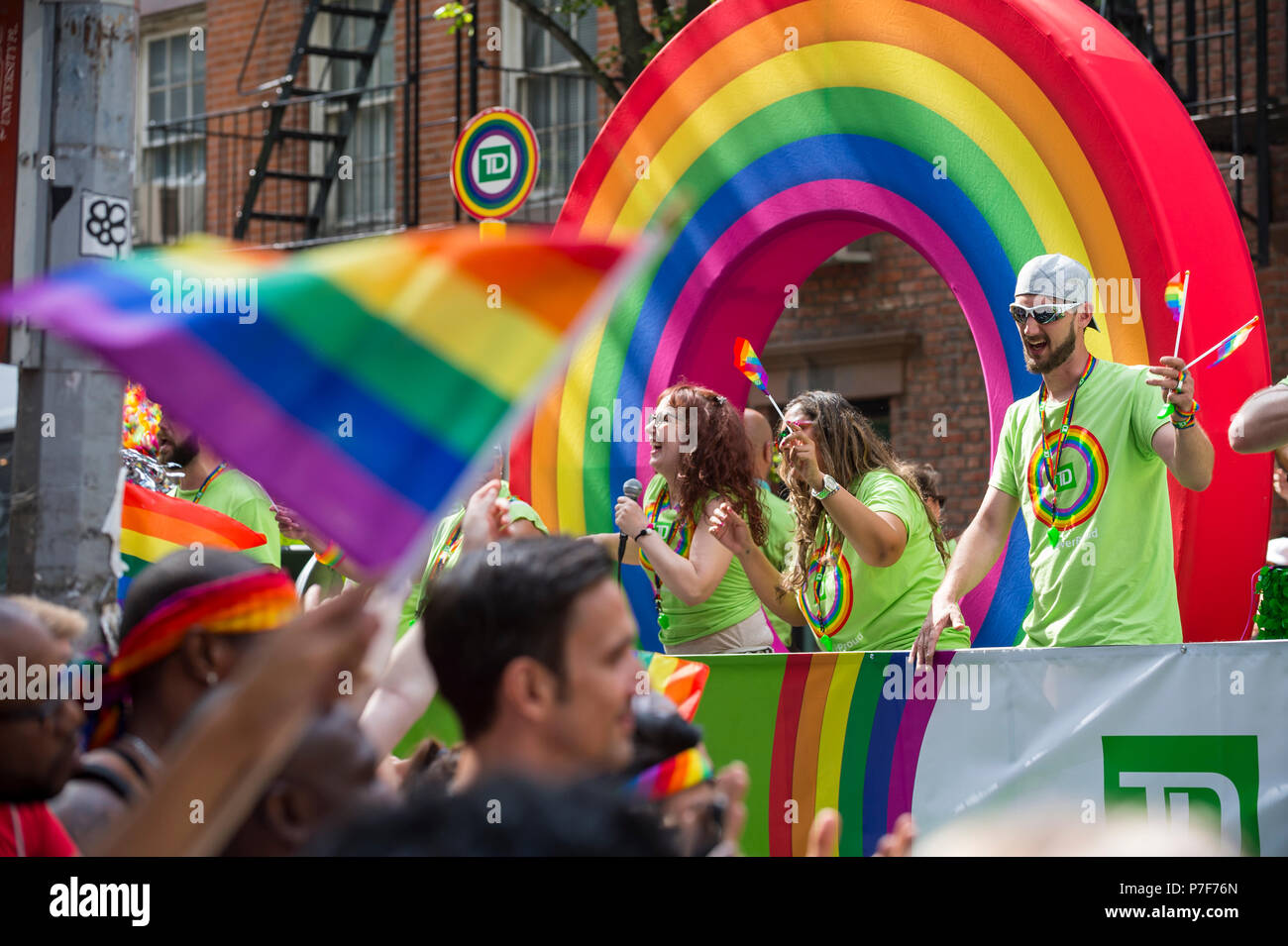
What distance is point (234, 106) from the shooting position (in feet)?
52.6

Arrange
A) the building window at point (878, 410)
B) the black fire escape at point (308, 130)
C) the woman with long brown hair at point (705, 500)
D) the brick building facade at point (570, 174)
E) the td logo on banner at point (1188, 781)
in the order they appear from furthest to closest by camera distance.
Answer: the black fire escape at point (308, 130)
the building window at point (878, 410)
the brick building facade at point (570, 174)
the woman with long brown hair at point (705, 500)
the td logo on banner at point (1188, 781)

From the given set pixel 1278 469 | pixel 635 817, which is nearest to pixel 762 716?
pixel 1278 469

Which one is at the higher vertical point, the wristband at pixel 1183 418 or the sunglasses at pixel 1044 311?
the sunglasses at pixel 1044 311

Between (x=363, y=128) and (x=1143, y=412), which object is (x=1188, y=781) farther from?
(x=363, y=128)

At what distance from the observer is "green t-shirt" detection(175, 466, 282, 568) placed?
609 cm

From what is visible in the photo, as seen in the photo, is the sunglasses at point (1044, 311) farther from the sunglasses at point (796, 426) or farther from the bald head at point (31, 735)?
the bald head at point (31, 735)

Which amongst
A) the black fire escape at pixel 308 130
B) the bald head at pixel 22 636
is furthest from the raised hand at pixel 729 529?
the black fire escape at pixel 308 130

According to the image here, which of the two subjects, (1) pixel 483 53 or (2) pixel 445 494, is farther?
(1) pixel 483 53

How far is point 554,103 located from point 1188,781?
11.1 meters

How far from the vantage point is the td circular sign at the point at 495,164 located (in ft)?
26.2

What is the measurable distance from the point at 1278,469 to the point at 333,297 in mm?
5307

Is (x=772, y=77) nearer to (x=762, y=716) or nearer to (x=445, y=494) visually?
(x=762, y=716)

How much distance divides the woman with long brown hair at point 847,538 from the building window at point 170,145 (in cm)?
1173

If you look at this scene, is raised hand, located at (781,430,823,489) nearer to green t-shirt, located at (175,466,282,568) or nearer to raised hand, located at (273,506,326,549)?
raised hand, located at (273,506,326,549)
